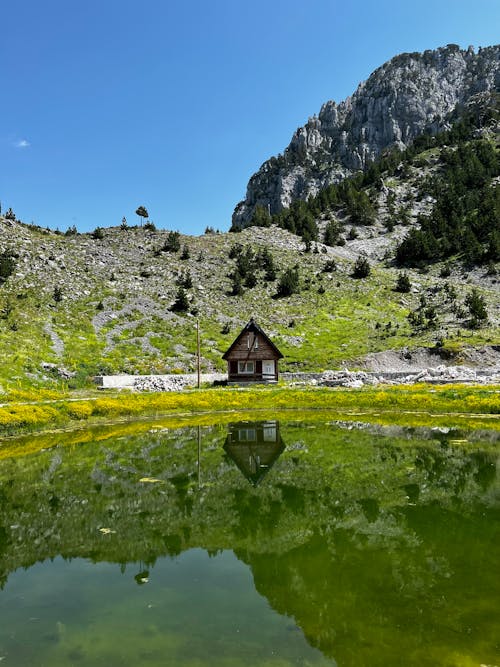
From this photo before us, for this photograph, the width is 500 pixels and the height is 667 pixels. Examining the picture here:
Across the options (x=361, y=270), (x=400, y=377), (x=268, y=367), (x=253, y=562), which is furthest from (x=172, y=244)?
(x=253, y=562)

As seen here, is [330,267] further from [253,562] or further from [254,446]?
[253,562]

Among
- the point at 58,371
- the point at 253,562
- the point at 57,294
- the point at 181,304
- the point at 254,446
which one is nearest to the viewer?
the point at 253,562

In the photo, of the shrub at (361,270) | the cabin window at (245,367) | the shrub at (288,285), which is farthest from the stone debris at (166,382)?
the shrub at (361,270)

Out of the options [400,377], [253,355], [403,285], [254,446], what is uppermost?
[403,285]

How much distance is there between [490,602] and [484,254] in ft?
362

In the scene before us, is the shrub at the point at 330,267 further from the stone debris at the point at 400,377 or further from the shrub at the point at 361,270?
the stone debris at the point at 400,377

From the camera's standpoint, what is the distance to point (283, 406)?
41.7 meters

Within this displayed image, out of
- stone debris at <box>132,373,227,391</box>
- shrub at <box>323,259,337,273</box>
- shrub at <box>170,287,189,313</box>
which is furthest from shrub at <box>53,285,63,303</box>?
shrub at <box>323,259,337,273</box>

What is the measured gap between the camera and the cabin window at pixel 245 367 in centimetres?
6388

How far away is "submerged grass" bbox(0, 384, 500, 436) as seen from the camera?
3150 cm

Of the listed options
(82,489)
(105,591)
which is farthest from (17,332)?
(105,591)

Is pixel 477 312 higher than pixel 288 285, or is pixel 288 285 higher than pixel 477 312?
pixel 288 285

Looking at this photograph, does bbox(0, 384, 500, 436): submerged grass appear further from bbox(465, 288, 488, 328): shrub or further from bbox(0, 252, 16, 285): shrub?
bbox(0, 252, 16, 285): shrub

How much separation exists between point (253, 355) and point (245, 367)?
2403 millimetres
